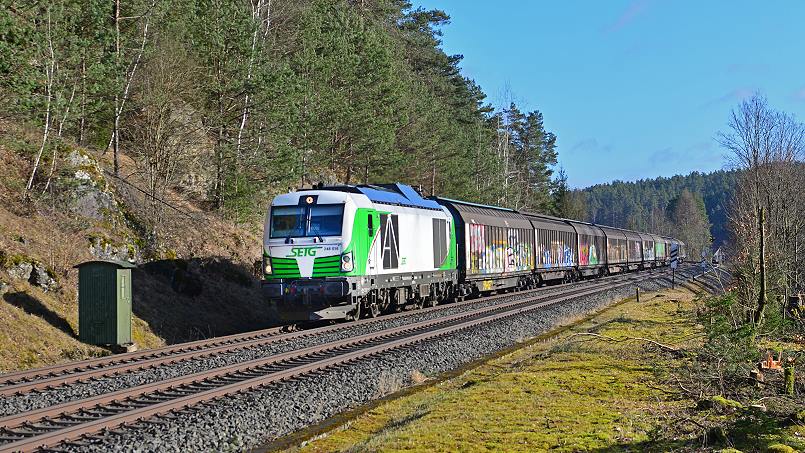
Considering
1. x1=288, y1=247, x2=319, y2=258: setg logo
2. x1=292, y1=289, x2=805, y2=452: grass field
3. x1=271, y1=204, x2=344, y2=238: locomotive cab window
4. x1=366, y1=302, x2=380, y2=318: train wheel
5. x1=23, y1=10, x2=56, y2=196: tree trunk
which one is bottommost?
x1=292, y1=289, x2=805, y2=452: grass field

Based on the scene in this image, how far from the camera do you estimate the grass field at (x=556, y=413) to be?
702 centimetres

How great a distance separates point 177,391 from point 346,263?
8442 mm

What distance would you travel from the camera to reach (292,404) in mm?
10258

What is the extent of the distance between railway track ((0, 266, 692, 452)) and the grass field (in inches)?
83.3

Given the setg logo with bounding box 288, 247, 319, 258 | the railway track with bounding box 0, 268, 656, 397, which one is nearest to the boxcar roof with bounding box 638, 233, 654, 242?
the setg logo with bounding box 288, 247, 319, 258

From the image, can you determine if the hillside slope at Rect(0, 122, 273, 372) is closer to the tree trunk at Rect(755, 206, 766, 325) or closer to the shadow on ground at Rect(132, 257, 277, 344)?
the shadow on ground at Rect(132, 257, 277, 344)

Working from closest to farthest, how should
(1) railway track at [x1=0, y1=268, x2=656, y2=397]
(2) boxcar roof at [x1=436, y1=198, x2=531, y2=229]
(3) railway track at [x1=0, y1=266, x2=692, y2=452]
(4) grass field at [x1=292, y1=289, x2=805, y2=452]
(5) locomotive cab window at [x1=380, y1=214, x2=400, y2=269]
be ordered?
(4) grass field at [x1=292, y1=289, x2=805, y2=452] → (3) railway track at [x1=0, y1=266, x2=692, y2=452] → (1) railway track at [x1=0, y1=268, x2=656, y2=397] → (5) locomotive cab window at [x1=380, y1=214, x2=400, y2=269] → (2) boxcar roof at [x1=436, y1=198, x2=531, y2=229]

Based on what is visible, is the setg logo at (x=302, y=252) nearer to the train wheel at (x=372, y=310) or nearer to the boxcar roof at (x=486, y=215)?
the train wheel at (x=372, y=310)

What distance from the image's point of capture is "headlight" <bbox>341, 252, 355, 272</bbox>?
61.9 feet

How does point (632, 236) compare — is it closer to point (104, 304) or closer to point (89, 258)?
point (89, 258)

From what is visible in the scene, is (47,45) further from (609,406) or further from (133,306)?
(609,406)

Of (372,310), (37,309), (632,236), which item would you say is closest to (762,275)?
(372,310)

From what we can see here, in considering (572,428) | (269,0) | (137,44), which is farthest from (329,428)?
(269,0)

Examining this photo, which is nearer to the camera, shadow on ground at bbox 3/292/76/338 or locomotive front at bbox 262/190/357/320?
shadow on ground at bbox 3/292/76/338
